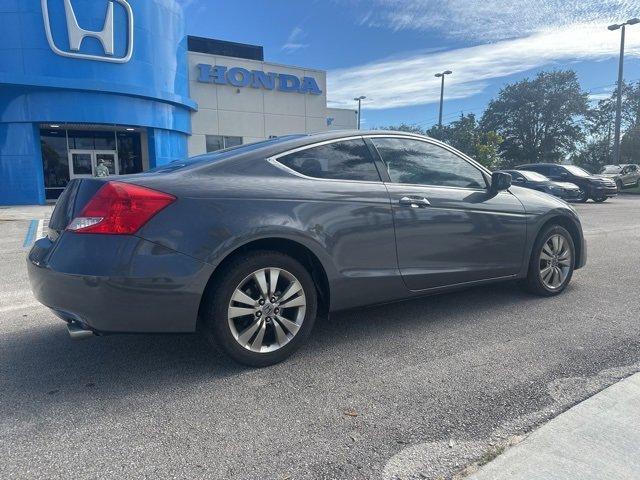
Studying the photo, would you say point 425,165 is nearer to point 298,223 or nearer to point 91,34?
point 298,223

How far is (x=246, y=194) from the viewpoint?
298 centimetres

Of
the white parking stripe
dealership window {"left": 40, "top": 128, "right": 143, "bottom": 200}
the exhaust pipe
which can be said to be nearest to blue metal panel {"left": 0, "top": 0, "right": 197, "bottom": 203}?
dealership window {"left": 40, "top": 128, "right": 143, "bottom": 200}

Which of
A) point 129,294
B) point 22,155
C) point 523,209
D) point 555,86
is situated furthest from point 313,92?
point 555,86

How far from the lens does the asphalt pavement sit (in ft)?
7.11

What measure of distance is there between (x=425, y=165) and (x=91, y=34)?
19054 mm

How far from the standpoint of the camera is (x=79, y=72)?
18688mm

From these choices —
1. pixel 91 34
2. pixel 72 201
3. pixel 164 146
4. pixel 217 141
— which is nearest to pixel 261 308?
pixel 72 201

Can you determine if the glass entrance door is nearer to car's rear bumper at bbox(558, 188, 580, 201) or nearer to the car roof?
car's rear bumper at bbox(558, 188, 580, 201)

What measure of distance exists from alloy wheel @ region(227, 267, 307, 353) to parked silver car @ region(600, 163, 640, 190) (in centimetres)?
2945

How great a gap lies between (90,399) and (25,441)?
438 millimetres

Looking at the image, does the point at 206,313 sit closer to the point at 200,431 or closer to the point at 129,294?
the point at 129,294

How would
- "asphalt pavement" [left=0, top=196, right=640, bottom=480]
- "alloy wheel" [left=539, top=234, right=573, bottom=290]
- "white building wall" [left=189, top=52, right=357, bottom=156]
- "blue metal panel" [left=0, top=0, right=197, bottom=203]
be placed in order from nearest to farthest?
"asphalt pavement" [left=0, top=196, right=640, bottom=480] < "alloy wheel" [left=539, top=234, right=573, bottom=290] < "blue metal panel" [left=0, top=0, right=197, bottom=203] < "white building wall" [left=189, top=52, right=357, bottom=156]

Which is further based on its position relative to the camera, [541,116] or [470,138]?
[541,116]

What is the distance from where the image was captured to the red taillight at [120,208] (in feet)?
8.89
